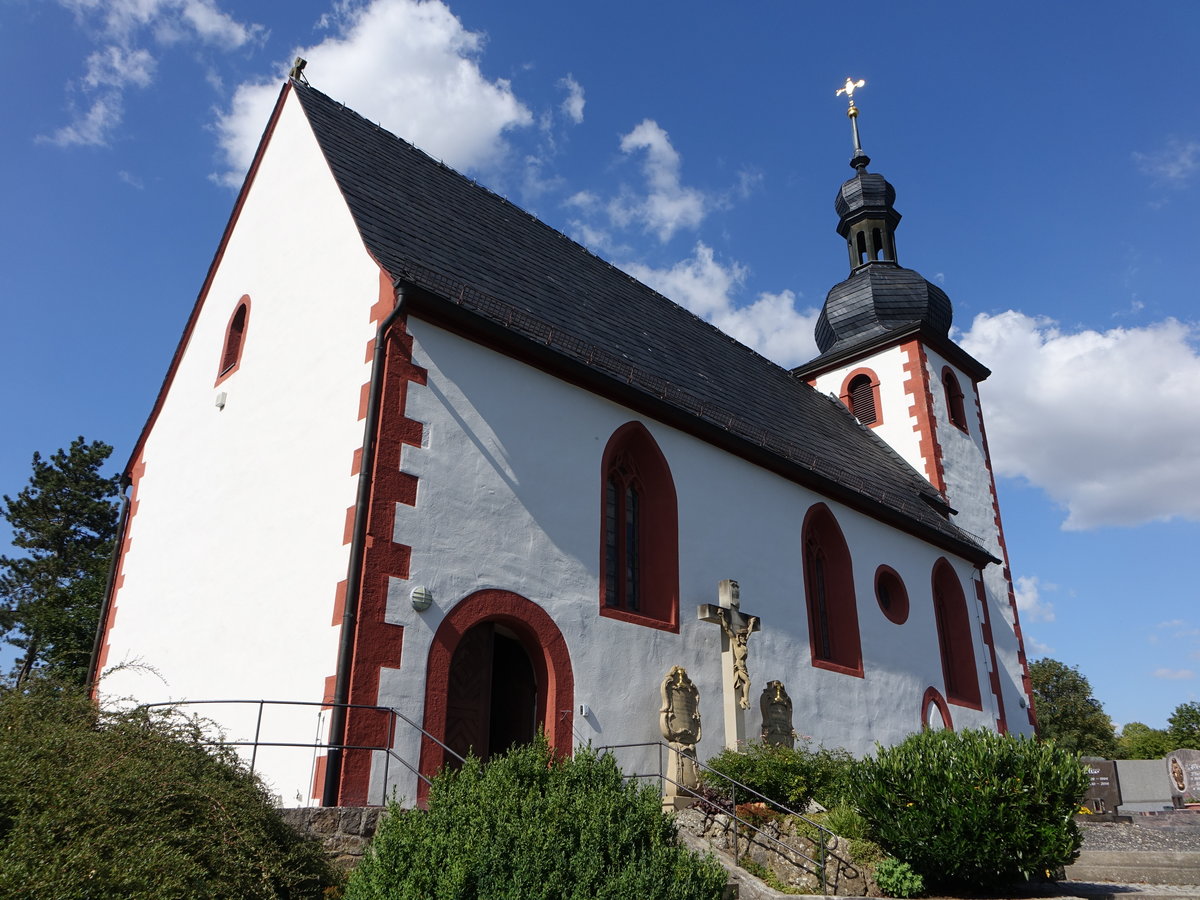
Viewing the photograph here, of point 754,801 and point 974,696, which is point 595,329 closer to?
point 754,801

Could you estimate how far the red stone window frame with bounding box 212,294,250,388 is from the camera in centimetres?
1257

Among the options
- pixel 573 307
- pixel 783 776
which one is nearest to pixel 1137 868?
pixel 783 776

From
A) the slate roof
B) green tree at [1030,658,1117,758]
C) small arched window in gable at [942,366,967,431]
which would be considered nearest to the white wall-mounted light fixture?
the slate roof

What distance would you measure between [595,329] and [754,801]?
660 cm

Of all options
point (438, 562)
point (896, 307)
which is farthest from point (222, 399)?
point (896, 307)

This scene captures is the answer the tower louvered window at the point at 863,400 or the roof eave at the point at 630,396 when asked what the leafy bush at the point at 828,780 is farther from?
the tower louvered window at the point at 863,400

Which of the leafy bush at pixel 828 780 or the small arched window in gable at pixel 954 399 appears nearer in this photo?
the leafy bush at pixel 828 780

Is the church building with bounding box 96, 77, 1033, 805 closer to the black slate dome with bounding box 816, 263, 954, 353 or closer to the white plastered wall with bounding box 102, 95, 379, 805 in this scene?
the white plastered wall with bounding box 102, 95, 379, 805

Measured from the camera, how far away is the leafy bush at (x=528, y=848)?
561cm

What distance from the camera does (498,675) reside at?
35.2 ft

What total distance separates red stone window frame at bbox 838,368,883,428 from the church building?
6360 mm

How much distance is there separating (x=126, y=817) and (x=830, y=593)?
1179 cm

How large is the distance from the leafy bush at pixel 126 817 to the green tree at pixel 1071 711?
142 feet

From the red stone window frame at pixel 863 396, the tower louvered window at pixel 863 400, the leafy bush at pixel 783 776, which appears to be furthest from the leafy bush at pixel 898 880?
the tower louvered window at pixel 863 400
